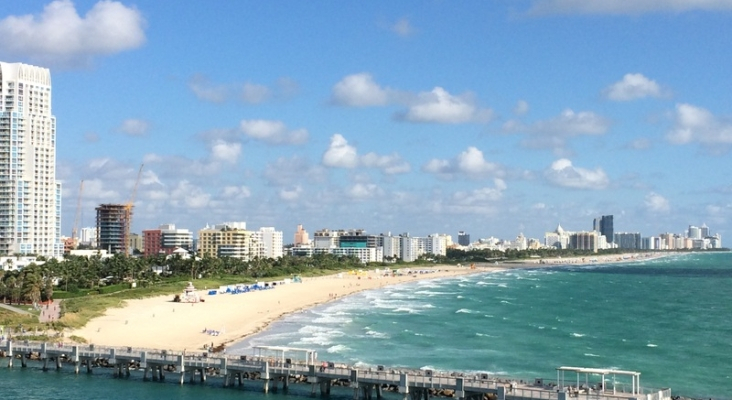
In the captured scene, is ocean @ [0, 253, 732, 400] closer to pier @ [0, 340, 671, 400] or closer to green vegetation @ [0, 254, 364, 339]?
pier @ [0, 340, 671, 400]

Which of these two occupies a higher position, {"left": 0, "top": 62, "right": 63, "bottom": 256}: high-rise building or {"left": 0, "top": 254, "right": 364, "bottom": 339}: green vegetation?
{"left": 0, "top": 62, "right": 63, "bottom": 256}: high-rise building

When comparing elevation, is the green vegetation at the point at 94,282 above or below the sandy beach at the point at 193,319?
above

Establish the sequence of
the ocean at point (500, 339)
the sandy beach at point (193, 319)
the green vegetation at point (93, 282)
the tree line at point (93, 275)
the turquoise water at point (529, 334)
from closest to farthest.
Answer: the ocean at point (500, 339), the turquoise water at point (529, 334), the sandy beach at point (193, 319), the green vegetation at point (93, 282), the tree line at point (93, 275)

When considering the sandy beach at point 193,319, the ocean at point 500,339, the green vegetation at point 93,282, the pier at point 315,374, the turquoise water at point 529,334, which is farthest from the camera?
the green vegetation at point 93,282

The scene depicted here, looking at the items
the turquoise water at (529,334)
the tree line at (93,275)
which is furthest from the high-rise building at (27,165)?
the turquoise water at (529,334)

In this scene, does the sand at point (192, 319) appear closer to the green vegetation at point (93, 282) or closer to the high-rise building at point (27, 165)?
the green vegetation at point (93, 282)

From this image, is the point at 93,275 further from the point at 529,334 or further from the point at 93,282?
the point at 529,334

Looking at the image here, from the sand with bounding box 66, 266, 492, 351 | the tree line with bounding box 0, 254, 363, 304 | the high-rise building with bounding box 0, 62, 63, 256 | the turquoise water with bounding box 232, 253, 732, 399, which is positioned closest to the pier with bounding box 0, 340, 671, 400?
the turquoise water with bounding box 232, 253, 732, 399

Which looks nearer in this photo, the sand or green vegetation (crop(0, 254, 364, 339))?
the sand
